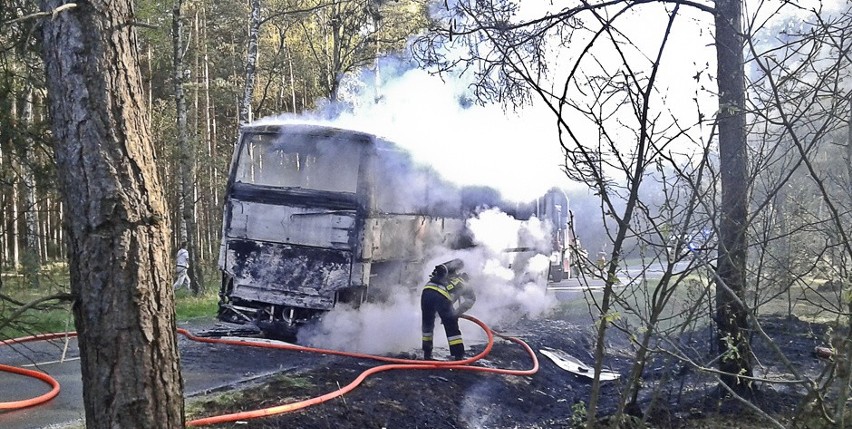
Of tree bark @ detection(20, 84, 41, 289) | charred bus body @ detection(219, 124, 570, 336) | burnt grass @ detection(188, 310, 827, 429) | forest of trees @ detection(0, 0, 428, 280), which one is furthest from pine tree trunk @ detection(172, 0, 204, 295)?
burnt grass @ detection(188, 310, 827, 429)

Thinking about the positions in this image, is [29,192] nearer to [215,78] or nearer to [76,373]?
[76,373]

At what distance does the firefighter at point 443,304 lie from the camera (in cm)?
925

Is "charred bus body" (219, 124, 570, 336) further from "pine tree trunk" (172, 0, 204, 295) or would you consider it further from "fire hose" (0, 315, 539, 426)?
"pine tree trunk" (172, 0, 204, 295)

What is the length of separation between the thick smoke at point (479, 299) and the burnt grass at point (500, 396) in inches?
39.4

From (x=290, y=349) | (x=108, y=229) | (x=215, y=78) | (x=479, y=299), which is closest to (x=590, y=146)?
(x=108, y=229)

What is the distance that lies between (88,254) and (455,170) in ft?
32.8

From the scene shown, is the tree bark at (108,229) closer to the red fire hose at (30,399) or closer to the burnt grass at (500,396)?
the burnt grass at (500,396)

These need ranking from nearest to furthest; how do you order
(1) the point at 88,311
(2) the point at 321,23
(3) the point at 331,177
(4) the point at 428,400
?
(1) the point at 88,311 → (4) the point at 428,400 → (3) the point at 331,177 → (2) the point at 321,23

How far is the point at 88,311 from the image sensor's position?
11.4 feet

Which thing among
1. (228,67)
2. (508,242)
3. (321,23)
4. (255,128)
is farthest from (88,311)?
(228,67)

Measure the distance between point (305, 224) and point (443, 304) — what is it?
7.19 ft

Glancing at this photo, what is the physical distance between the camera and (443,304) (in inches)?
364

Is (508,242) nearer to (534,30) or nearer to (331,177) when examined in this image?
(331,177)

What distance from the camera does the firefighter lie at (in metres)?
9.25
